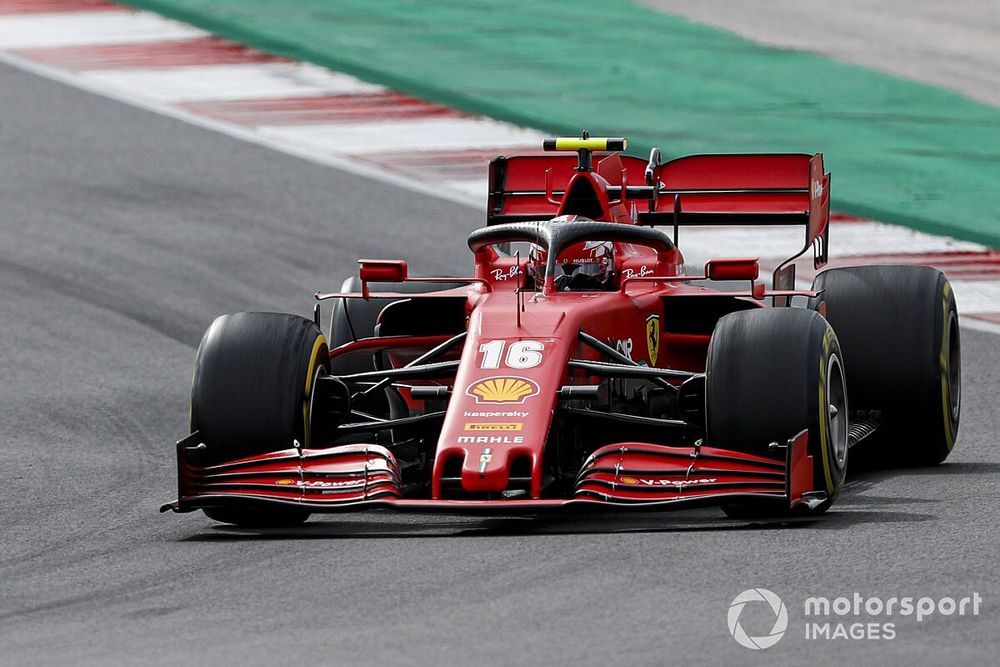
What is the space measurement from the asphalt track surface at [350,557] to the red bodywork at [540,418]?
0.19 metres

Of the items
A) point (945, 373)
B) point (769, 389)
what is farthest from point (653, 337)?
point (945, 373)

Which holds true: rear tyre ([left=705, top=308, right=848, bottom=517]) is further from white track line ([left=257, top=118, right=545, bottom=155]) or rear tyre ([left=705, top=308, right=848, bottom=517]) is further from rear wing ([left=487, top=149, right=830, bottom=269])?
white track line ([left=257, top=118, right=545, bottom=155])

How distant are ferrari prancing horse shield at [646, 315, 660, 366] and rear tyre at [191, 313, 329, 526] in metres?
1.61

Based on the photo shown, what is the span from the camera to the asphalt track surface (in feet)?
21.5

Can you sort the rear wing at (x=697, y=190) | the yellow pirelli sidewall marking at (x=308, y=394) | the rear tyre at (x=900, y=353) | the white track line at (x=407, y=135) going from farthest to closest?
the white track line at (x=407, y=135), the rear wing at (x=697, y=190), the rear tyre at (x=900, y=353), the yellow pirelli sidewall marking at (x=308, y=394)

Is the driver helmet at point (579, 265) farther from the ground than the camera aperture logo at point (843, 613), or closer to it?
farther from the ground

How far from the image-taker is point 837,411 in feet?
29.4

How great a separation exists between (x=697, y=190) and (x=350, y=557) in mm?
4116

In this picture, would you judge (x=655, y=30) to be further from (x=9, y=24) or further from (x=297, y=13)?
(x=9, y=24)

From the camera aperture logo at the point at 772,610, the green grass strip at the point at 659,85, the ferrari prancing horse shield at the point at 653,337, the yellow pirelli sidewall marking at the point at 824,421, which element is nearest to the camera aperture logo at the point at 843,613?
the camera aperture logo at the point at 772,610

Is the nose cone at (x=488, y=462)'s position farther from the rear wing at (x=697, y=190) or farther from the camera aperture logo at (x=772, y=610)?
the rear wing at (x=697, y=190)

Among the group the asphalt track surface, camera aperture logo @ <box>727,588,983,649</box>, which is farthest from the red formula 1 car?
camera aperture logo @ <box>727,588,983,649</box>

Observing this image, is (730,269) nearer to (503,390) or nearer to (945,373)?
(503,390)

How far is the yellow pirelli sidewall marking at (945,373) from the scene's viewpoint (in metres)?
10.2
